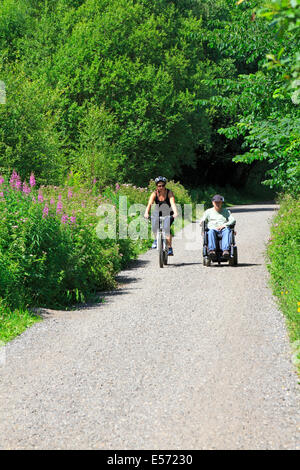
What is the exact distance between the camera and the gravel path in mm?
4812

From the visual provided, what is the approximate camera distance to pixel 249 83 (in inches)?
483

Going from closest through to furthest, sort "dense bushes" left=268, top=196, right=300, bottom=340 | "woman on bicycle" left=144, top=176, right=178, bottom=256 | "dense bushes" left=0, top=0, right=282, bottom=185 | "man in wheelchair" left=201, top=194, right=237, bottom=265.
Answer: "dense bushes" left=268, top=196, right=300, bottom=340 → "man in wheelchair" left=201, top=194, right=237, bottom=265 → "woman on bicycle" left=144, top=176, right=178, bottom=256 → "dense bushes" left=0, top=0, right=282, bottom=185

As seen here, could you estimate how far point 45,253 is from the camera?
9625mm

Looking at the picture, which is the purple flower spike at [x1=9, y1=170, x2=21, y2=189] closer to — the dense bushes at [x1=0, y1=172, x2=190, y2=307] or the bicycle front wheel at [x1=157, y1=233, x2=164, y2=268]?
the dense bushes at [x1=0, y1=172, x2=190, y2=307]

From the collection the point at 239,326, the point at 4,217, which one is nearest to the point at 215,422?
the point at 239,326

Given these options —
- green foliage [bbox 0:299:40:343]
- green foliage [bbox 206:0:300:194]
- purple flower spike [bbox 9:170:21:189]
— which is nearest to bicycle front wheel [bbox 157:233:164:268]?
green foliage [bbox 206:0:300:194]

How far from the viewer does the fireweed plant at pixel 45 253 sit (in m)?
9.30

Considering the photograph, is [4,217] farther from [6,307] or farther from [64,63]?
[64,63]

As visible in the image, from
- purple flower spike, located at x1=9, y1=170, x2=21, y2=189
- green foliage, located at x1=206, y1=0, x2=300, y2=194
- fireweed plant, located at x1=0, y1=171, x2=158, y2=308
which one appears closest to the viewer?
fireweed plant, located at x1=0, y1=171, x2=158, y2=308

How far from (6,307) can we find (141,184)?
78.2 ft

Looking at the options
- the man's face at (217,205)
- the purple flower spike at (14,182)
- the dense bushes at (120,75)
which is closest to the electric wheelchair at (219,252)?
the man's face at (217,205)

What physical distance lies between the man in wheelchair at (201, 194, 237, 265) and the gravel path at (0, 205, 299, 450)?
8.21 feet

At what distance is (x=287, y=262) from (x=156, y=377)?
4.19 metres

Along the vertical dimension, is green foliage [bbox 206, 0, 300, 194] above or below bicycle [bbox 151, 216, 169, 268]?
above
